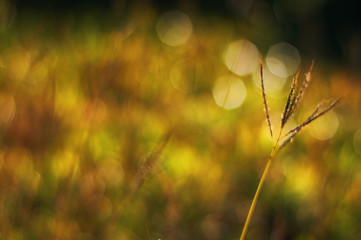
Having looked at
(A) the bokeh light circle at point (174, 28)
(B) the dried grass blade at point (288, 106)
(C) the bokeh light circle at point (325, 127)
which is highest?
(B) the dried grass blade at point (288, 106)

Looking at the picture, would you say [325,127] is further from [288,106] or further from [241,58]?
[288,106]

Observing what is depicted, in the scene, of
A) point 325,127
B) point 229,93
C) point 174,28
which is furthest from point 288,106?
point 174,28

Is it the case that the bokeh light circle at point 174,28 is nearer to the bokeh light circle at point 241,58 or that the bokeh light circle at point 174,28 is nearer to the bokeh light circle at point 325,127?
the bokeh light circle at point 241,58

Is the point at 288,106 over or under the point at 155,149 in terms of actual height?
over

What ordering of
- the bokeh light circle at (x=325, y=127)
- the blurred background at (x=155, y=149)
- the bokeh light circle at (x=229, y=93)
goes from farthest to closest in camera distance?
the bokeh light circle at (x=229, y=93) → the bokeh light circle at (x=325, y=127) → the blurred background at (x=155, y=149)

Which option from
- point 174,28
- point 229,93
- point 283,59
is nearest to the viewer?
point 229,93

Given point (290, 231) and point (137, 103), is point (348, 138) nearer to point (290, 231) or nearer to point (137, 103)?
point (290, 231)

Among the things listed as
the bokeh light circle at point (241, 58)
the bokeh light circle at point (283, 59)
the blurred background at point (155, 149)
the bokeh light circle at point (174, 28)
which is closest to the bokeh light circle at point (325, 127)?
the blurred background at point (155, 149)
